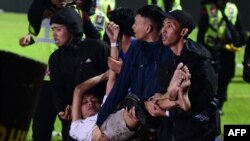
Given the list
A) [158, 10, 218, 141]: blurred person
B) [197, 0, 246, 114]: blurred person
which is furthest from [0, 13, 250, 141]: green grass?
[158, 10, 218, 141]: blurred person

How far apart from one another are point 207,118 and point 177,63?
349 millimetres

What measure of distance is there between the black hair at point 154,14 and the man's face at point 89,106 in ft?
2.75

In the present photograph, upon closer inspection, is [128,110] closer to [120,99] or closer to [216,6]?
[120,99]

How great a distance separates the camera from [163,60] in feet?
13.0

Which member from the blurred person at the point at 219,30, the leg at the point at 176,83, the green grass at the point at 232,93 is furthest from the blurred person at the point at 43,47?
the blurred person at the point at 219,30

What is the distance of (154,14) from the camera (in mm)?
4301

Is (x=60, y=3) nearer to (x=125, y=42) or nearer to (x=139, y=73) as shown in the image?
(x=125, y=42)

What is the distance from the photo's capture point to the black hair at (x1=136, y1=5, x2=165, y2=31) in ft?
14.0

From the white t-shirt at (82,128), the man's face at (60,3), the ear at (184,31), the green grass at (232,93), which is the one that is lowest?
the green grass at (232,93)

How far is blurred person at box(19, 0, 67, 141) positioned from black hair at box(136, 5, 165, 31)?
182 centimetres

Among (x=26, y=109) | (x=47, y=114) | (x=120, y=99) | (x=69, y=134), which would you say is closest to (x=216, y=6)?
(x=47, y=114)

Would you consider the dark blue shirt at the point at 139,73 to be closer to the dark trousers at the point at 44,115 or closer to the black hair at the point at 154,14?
the black hair at the point at 154,14

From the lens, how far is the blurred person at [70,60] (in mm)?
4941

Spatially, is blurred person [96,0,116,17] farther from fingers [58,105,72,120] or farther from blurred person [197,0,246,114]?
blurred person [197,0,246,114]
